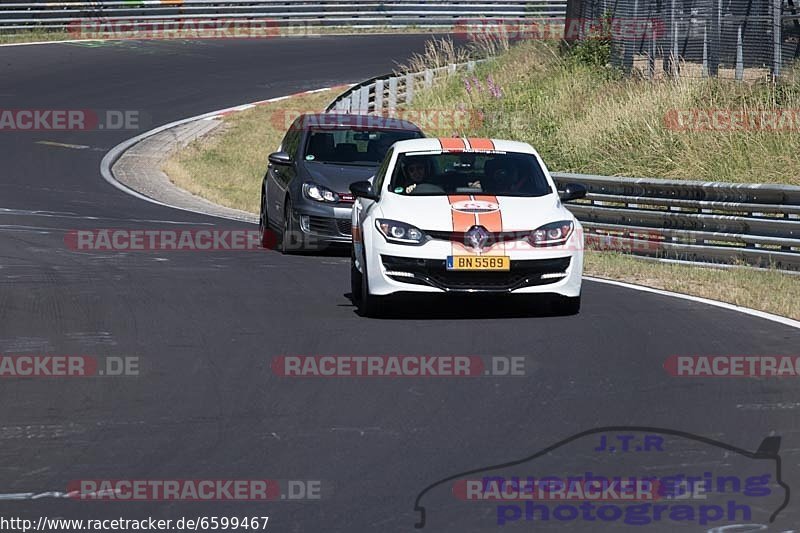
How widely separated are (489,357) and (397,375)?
84cm

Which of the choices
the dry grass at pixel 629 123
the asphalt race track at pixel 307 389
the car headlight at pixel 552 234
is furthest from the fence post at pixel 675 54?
the car headlight at pixel 552 234

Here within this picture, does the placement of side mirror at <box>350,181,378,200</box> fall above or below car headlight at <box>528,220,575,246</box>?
above

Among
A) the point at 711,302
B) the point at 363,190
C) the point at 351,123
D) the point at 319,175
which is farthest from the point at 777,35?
the point at 363,190

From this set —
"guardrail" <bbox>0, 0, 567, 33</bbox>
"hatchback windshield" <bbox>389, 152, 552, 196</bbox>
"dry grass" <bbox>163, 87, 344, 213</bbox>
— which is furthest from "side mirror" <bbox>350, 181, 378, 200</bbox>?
"guardrail" <bbox>0, 0, 567, 33</bbox>

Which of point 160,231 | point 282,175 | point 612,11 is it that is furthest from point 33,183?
point 612,11

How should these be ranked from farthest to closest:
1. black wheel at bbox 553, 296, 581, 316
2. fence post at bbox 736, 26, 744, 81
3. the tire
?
fence post at bbox 736, 26, 744, 81 < the tire < black wheel at bbox 553, 296, 581, 316

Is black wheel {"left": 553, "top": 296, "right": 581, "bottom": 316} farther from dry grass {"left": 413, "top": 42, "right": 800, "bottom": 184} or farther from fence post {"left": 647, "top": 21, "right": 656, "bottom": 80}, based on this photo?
fence post {"left": 647, "top": 21, "right": 656, "bottom": 80}

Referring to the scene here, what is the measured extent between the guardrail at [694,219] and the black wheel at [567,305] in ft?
12.7

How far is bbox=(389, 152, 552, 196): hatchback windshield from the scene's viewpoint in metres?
12.9

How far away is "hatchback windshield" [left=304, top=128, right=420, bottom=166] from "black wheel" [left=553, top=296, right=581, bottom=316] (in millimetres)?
5960

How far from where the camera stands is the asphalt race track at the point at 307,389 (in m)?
6.85

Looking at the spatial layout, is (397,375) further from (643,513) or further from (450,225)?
(643,513)

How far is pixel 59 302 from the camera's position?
1284cm

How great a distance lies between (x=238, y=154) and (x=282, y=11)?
53.9 feet
